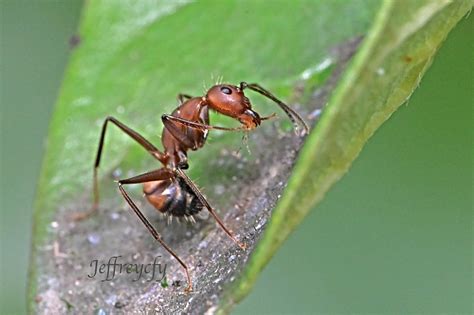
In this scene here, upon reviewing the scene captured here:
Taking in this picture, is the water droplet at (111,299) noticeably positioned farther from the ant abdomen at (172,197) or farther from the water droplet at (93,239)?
the ant abdomen at (172,197)

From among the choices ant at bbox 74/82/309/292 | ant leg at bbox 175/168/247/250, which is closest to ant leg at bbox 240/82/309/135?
ant at bbox 74/82/309/292

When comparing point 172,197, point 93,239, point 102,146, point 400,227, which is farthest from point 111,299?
point 400,227

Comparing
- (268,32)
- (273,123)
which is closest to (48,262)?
(273,123)

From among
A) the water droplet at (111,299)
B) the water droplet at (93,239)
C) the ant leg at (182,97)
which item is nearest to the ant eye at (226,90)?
the ant leg at (182,97)

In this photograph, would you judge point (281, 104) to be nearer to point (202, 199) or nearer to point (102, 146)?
point (202, 199)

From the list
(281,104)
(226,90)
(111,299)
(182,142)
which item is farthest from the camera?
(182,142)

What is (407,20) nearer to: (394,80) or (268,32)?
(394,80)
